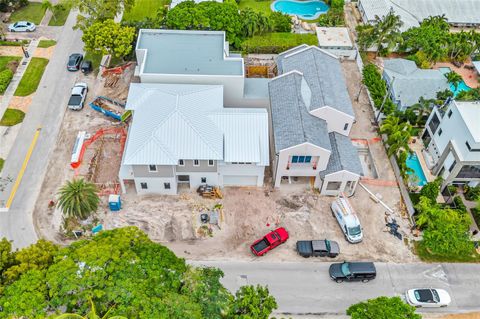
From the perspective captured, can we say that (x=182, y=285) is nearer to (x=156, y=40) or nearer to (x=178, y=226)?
(x=178, y=226)

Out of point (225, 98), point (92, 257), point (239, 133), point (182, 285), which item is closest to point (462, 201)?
point (239, 133)

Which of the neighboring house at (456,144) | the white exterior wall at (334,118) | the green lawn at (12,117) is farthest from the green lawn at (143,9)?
the neighboring house at (456,144)

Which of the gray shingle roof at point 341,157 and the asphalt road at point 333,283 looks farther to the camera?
the gray shingle roof at point 341,157

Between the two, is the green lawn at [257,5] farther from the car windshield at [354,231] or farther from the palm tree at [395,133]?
the car windshield at [354,231]

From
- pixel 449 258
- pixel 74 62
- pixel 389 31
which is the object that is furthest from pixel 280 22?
pixel 449 258

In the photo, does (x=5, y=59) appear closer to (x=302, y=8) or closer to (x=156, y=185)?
(x=156, y=185)
